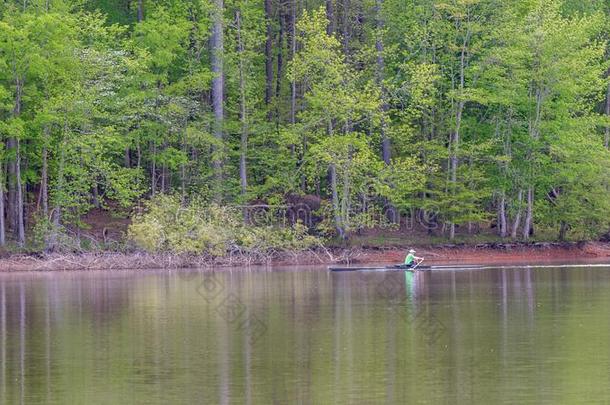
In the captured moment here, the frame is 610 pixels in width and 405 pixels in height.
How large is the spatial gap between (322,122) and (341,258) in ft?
25.0

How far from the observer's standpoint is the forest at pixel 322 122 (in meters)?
51.5

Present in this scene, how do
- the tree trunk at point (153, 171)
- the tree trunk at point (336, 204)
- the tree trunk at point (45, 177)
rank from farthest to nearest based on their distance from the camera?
the tree trunk at point (153, 171) < the tree trunk at point (336, 204) < the tree trunk at point (45, 177)

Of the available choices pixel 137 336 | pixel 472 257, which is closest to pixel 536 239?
pixel 472 257

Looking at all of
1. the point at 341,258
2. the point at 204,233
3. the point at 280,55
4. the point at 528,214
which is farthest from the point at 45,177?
the point at 528,214

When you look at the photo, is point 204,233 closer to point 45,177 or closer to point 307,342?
point 45,177

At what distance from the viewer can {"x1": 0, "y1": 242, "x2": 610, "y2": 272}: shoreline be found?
48000 millimetres

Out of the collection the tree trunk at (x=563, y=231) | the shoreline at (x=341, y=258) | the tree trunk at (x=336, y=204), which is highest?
the tree trunk at (x=336, y=204)

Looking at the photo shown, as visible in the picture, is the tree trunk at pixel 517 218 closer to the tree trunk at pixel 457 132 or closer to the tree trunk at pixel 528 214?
the tree trunk at pixel 528 214

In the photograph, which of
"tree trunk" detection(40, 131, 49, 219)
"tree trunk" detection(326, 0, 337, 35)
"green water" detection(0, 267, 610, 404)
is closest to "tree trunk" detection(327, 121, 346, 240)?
"tree trunk" detection(326, 0, 337, 35)

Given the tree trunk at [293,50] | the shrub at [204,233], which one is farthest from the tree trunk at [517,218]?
the tree trunk at [293,50]

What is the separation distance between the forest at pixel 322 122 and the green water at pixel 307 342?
42.6 ft

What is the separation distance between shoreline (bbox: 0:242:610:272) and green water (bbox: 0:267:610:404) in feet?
24.5

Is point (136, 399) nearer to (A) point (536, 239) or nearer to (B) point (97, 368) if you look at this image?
(B) point (97, 368)

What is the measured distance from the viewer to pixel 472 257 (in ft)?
179
